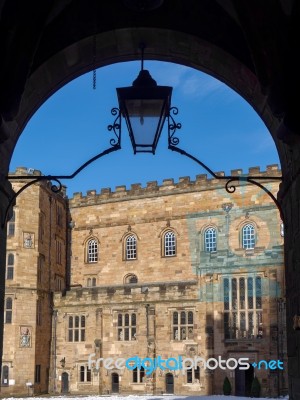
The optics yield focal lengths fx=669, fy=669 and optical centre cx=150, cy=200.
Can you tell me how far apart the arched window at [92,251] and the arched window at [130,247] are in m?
2.25

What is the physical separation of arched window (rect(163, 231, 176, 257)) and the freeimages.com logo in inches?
308

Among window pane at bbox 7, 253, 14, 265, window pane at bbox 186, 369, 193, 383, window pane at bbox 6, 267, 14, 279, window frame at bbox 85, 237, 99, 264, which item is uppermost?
window frame at bbox 85, 237, 99, 264

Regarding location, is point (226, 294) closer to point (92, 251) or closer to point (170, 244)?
point (170, 244)

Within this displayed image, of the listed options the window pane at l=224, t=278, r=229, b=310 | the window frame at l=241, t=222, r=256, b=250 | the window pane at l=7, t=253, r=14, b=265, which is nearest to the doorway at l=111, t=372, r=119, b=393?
the window pane at l=224, t=278, r=229, b=310

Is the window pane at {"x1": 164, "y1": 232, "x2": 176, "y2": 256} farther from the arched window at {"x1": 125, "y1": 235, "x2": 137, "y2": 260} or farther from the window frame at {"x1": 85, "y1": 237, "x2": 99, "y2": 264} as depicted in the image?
the window frame at {"x1": 85, "y1": 237, "x2": 99, "y2": 264}

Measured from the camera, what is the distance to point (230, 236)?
40500 millimetres

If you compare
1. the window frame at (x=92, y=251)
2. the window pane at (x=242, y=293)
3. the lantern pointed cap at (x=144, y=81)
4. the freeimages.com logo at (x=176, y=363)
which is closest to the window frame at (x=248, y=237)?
the window pane at (x=242, y=293)

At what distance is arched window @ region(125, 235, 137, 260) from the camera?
44219 mm

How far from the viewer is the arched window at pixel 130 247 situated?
44.2m

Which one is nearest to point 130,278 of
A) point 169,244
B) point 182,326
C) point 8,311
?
point 169,244

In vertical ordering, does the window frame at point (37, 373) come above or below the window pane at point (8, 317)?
below

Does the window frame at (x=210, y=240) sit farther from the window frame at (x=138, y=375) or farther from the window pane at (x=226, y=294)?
the window frame at (x=138, y=375)

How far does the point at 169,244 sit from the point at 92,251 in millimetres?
5713

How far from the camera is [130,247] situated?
146 ft
